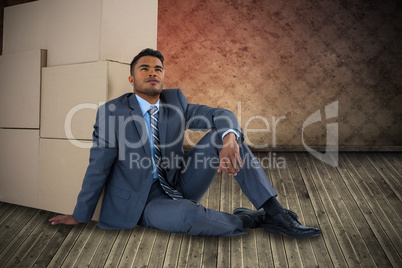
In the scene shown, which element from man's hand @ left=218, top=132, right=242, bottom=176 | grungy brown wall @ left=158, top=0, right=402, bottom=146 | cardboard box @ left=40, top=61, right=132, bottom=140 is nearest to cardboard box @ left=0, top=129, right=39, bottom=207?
cardboard box @ left=40, top=61, right=132, bottom=140

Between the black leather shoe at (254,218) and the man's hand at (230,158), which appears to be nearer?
the man's hand at (230,158)

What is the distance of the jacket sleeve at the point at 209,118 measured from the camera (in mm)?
1657

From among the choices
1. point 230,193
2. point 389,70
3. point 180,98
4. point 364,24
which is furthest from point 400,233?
point 364,24

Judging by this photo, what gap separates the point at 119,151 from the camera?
66.7 inches

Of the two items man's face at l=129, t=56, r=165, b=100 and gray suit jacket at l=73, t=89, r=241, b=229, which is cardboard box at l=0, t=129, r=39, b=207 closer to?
gray suit jacket at l=73, t=89, r=241, b=229

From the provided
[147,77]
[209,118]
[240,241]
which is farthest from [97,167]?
[240,241]

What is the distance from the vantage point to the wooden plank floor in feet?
4.81

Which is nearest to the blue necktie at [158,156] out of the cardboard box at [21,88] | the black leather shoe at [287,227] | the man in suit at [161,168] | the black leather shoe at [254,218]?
the man in suit at [161,168]

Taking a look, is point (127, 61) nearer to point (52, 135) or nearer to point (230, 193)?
point (52, 135)

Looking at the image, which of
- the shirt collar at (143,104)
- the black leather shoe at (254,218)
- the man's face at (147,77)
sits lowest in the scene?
the black leather shoe at (254,218)

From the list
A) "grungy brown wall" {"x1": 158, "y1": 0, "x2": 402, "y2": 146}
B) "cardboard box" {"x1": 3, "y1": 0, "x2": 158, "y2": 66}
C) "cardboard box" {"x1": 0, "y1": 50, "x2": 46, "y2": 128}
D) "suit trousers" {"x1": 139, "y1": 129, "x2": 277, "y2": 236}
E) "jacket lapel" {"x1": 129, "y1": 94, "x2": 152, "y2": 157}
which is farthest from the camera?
"grungy brown wall" {"x1": 158, "y1": 0, "x2": 402, "y2": 146}

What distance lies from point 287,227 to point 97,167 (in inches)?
38.9

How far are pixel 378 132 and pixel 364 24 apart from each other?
103 cm

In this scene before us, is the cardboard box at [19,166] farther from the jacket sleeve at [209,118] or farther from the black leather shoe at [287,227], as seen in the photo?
the black leather shoe at [287,227]
